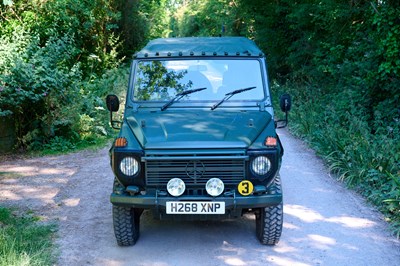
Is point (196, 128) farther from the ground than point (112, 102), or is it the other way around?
point (112, 102)

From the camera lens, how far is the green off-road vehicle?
425 centimetres

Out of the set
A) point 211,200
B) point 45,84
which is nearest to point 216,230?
point 211,200

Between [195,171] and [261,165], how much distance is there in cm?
62

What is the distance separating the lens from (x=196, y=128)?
4582 mm

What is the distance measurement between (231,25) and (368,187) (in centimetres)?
2309

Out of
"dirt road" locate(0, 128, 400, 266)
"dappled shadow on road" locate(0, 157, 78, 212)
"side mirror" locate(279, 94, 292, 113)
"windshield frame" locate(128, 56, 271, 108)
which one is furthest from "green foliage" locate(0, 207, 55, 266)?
"side mirror" locate(279, 94, 292, 113)

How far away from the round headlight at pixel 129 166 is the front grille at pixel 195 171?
→ 0.38 feet

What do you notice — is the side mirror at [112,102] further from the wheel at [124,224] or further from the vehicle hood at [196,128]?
the wheel at [124,224]

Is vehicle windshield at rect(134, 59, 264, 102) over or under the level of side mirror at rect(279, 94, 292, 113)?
over

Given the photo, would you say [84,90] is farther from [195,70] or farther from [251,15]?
[251,15]

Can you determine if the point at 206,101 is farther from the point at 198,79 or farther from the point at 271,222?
the point at 271,222

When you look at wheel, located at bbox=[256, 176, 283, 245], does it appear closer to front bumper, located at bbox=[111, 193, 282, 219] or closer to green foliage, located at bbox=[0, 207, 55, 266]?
front bumper, located at bbox=[111, 193, 282, 219]

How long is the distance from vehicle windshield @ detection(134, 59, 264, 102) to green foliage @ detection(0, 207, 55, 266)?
1.85m

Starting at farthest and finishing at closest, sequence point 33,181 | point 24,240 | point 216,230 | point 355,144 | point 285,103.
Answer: point 355,144 → point 33,181 → point 285,103 → point 216,230 → point 24,240
